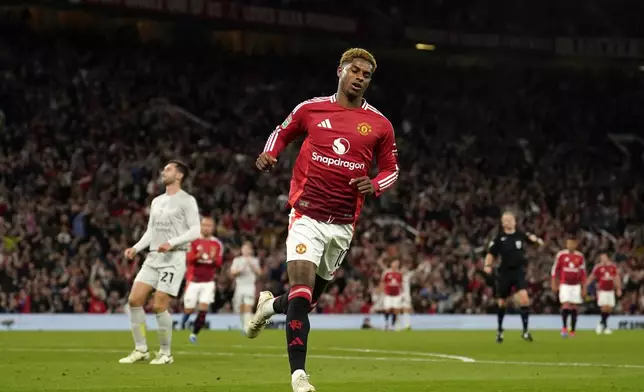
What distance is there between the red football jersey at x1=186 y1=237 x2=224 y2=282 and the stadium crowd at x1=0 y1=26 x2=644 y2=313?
19.0 ft

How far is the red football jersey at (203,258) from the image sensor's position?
2519cm

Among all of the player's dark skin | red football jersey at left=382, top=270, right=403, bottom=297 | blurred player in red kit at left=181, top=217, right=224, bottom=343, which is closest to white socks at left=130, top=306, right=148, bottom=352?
the player's dark skin

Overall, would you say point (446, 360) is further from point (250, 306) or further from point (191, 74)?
point (191, 74)

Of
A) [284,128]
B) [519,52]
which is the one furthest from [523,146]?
[284,128]

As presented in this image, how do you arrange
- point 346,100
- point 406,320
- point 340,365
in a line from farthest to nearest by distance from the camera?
point 406,320, point 340,365, point 346,100

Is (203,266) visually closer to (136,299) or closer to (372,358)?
(372,358)

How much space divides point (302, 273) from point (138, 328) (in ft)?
22.1

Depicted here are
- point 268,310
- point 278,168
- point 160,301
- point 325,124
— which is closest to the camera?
point 325,124

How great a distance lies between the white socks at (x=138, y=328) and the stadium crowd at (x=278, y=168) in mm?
15004

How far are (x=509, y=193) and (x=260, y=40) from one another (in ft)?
35.5

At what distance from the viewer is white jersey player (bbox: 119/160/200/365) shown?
1555cm

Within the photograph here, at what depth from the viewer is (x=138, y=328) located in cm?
1584

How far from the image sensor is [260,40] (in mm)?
44406

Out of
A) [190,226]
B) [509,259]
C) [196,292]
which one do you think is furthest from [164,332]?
[509,259]
